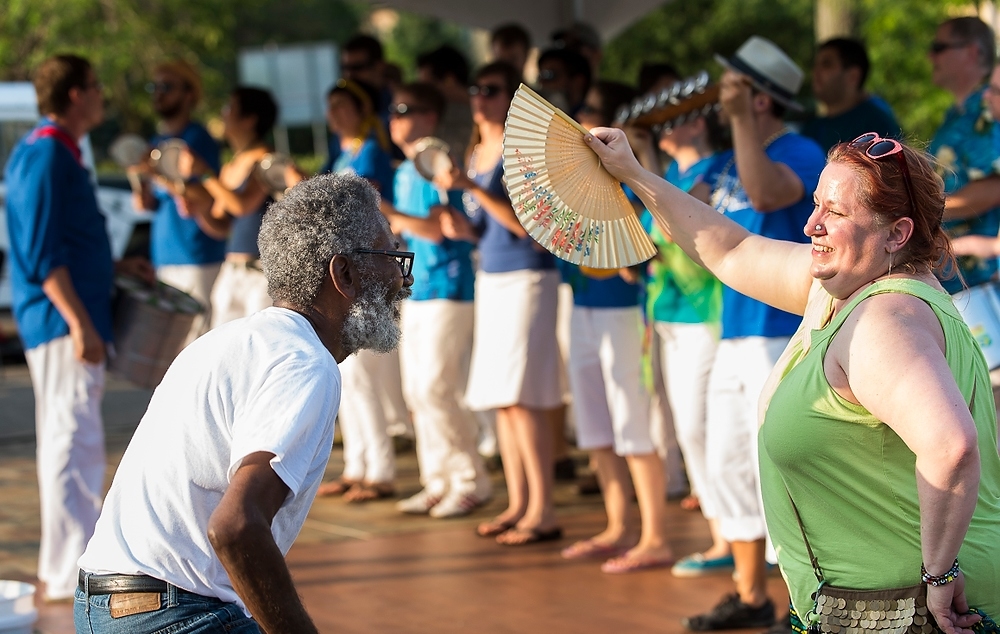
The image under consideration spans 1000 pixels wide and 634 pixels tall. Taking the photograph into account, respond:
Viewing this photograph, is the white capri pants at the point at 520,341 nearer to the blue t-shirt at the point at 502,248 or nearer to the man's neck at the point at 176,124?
the blue t-shirt at the point at 502,248

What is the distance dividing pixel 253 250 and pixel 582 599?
126 inches

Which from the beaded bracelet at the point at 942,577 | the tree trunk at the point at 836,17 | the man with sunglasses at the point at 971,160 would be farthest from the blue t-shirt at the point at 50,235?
the tree trunk at the point at 836,17

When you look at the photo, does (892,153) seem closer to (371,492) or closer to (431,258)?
(431,258)

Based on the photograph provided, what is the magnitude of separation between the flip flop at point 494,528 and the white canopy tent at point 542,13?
487 centimetres

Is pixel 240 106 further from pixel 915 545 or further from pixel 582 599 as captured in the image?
pixel 915 545

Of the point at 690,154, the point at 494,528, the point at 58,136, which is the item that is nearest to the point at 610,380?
the point at 494,528

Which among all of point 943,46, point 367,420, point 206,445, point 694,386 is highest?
point 943,46

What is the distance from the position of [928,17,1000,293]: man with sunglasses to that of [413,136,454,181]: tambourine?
2.16 metres

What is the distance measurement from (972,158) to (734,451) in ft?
5.08

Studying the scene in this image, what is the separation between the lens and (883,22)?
12992 mm

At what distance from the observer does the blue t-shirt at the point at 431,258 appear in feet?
21.8

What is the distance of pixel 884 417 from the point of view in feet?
7.72

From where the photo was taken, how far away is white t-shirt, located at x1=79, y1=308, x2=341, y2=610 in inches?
93.4

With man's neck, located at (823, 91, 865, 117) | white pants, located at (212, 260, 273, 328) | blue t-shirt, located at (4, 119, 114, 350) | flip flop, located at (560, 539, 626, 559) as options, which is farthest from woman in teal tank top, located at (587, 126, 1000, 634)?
white pants, located at (212, 260, 273, 328)
